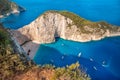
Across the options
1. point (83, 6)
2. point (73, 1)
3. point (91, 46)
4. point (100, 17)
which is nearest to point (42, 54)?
point (91, 46)

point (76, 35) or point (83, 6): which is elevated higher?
point (83, 6)

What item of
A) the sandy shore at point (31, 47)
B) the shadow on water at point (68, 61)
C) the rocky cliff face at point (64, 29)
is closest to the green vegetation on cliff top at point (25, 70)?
the shadow on water at point (68, 61)

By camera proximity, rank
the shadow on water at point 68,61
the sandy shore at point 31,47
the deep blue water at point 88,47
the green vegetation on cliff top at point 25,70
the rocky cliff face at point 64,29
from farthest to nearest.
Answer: the rocky cliff face at point 64,29 < the sandy shore at point 31,47 < the deep blue water at point 88,47 < the shadow on water at point 68,61 < the green vegetation on cliff top at point 25,70

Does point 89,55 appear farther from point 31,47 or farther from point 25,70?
point 25,70

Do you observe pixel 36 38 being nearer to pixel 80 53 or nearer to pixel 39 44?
pixel 39 44

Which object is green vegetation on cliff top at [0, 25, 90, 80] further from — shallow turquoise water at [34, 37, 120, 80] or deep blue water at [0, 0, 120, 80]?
shallow turquoise water at [34, 37, 120, 80]

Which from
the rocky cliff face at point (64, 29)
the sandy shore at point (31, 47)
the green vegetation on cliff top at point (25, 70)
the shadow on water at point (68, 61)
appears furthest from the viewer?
the rocky cliff face at point (64, 29)

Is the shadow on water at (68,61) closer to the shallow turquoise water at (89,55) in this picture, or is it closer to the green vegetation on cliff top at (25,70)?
the shallow turquoise water at (89,55)

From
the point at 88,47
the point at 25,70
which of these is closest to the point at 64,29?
the point at 88,47
